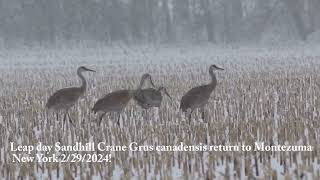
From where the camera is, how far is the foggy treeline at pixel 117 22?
53906 mm

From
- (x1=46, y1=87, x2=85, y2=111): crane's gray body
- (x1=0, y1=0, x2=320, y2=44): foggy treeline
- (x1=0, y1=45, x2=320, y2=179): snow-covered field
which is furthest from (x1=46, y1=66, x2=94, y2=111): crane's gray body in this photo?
(x1=0, y1=0, x2=320, y2=44): foggy treeline

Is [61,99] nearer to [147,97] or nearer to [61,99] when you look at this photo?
[61,99]

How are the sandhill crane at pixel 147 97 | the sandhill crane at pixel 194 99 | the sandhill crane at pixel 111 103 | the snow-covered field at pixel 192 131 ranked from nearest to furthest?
the snow-covered field at pixel 192 131 → the sandhill crane at pixel 111 103 → the sandhill crane at pixel 194 99 → the sandhill crane at pixel 147 97

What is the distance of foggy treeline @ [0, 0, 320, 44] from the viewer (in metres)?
53.9

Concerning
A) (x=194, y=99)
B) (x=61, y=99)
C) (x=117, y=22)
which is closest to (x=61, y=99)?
(x=61, y=99)

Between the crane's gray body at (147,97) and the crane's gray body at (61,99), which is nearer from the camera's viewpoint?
the crane's gray body at (61,99)

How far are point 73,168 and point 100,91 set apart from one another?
9527 mm

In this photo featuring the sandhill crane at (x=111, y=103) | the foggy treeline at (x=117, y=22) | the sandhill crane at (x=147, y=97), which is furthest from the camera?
the foggy treeline at (x=117, y=22)

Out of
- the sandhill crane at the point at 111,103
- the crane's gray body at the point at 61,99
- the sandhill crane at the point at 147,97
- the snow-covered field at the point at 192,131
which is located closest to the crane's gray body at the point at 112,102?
the sandhill crane at the point at 111,103

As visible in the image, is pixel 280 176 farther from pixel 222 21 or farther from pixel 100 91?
pixel 222 21

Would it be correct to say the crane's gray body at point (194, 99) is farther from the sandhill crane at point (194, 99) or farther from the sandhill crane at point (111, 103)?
the sandhill crane at point (111, 103)

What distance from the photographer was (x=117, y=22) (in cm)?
5412

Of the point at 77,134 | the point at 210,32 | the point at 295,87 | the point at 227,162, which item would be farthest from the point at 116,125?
the point at 210,32

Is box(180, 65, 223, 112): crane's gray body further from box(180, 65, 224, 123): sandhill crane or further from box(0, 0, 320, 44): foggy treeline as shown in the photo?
box(0, 0, 320, 44): foggy treeline
